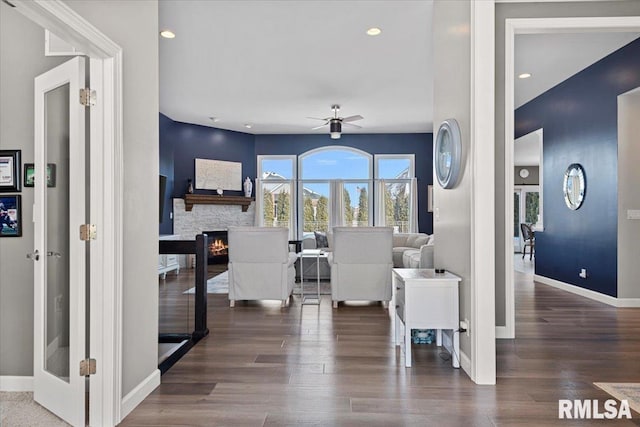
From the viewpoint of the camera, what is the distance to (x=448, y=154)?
3.18m

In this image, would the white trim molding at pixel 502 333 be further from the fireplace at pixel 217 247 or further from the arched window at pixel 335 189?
the fireplace at pixel 217 247

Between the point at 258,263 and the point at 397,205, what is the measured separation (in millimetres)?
5806

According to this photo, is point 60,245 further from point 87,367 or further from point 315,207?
point 315,207

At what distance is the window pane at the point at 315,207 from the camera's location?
10.0 metres

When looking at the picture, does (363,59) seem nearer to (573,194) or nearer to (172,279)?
(573,194)

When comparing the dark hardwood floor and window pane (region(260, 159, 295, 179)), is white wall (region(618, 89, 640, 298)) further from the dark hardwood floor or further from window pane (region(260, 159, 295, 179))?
window pane (region(260, 159, 295, 179))

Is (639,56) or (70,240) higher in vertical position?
(639,56)

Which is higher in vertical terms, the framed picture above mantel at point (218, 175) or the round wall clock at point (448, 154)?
the framed picture above mantel at point (218, 175)

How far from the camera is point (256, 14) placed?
411 cm

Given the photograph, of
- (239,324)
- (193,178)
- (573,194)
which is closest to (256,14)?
(239,324)

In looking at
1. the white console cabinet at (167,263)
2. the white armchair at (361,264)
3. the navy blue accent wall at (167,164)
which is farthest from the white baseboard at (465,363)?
the navy blue accent wall at (167,164)

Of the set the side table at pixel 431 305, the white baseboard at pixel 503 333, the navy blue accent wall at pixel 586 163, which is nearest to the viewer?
the side table at pixel 431 305

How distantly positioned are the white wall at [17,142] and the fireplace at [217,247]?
20.8 feet

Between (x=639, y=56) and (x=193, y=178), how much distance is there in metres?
7.94
